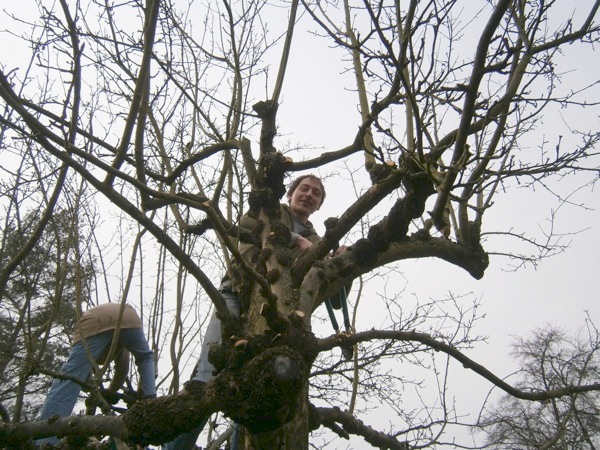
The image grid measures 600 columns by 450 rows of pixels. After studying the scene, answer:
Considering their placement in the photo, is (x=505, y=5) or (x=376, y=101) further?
(x=376, y=101)

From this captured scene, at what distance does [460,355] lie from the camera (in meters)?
3.05

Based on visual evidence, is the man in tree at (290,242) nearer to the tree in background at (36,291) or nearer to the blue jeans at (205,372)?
the blue jeans at (205,372)

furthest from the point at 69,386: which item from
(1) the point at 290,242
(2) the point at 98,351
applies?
(1) the point at 290,242

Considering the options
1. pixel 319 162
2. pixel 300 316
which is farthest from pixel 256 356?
pixel 319 162

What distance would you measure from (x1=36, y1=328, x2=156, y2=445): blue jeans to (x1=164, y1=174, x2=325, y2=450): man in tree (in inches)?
26.8

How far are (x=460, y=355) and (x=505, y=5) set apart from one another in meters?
2.04

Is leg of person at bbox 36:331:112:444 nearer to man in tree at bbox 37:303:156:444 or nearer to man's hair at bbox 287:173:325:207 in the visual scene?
man in tree at bbox 37:303:156:444

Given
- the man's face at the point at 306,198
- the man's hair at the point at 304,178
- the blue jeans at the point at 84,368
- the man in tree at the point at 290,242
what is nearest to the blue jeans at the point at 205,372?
the man in tree at the point at 290,242

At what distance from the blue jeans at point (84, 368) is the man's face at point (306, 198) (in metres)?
1.46

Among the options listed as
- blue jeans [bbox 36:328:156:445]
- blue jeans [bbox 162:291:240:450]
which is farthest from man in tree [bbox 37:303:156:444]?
blue jeans [bbox 162:291:240:450]

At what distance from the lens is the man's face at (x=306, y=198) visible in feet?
12.3

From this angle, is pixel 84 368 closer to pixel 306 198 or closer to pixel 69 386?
pixel 69 386

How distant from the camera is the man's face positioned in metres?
3.74

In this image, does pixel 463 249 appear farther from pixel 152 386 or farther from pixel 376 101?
pixel 152 386
